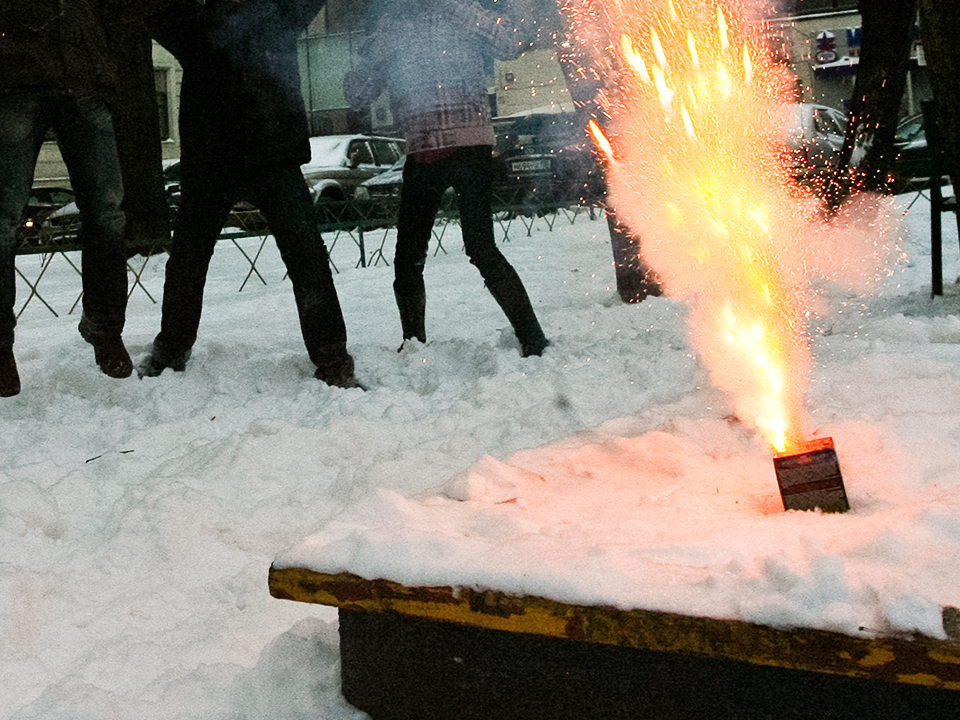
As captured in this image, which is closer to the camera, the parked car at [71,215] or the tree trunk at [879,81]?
the tree trunk at [879,81]

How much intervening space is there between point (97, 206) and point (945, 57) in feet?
11.6

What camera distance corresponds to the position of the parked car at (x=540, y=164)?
1299 cm

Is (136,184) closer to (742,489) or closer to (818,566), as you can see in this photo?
(742,489)

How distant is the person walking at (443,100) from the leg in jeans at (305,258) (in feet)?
1.68

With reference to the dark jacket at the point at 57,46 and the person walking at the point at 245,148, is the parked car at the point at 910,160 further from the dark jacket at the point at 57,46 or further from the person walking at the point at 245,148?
the dark jacket at the point at 57,46

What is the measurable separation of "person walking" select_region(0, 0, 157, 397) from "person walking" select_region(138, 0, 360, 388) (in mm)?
248

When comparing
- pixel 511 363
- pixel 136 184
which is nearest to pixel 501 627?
pixel 511 363

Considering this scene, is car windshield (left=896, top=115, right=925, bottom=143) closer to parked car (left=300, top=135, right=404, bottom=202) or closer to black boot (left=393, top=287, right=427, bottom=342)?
parked car (left=300, top=135, right=404, bottom=202)

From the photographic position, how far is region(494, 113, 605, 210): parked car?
13.0m

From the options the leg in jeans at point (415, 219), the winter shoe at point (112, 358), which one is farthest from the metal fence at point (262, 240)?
the leg in jeans at point (415, 219)

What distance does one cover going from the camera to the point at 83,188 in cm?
450

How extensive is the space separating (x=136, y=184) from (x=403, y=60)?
6.79 metres

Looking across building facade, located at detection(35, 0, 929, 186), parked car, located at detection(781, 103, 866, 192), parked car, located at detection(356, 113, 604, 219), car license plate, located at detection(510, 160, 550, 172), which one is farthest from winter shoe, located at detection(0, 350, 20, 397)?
building facade, located at detection(35, 0, 929, 186)

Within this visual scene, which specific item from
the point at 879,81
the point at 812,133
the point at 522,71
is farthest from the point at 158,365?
the point at 522,71
